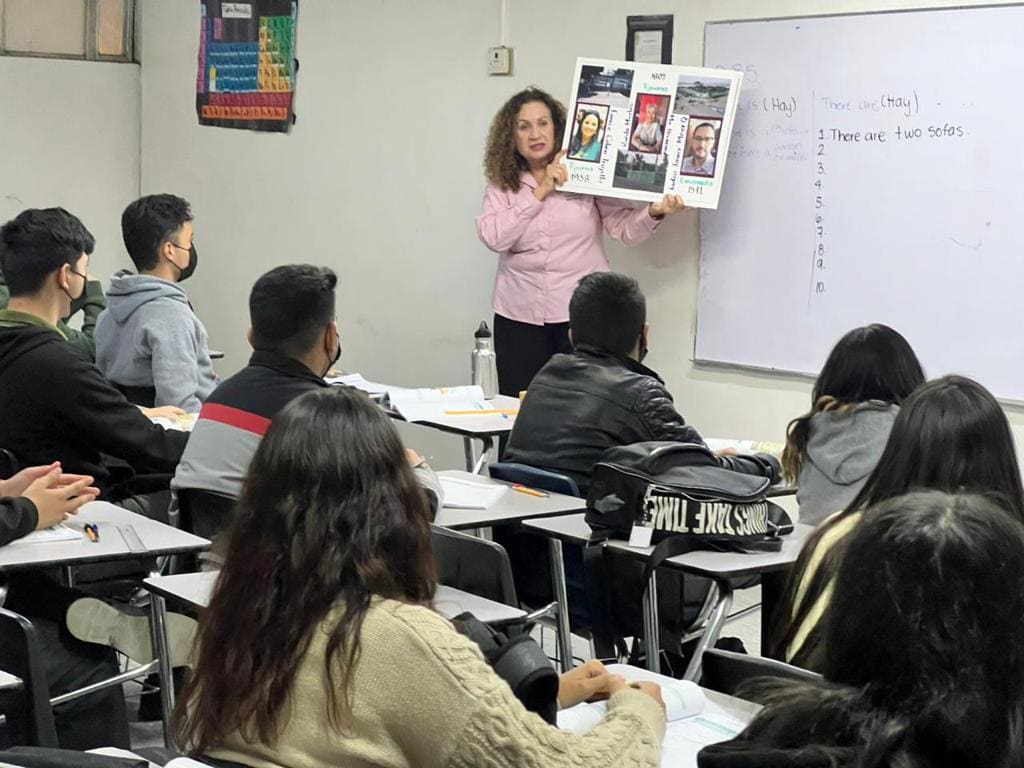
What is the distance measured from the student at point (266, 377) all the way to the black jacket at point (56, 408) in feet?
1.19

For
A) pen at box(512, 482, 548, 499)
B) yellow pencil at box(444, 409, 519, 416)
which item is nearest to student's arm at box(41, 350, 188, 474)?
pen at box(512, 482, 548, 499)

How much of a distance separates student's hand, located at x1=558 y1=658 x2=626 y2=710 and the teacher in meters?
3.76

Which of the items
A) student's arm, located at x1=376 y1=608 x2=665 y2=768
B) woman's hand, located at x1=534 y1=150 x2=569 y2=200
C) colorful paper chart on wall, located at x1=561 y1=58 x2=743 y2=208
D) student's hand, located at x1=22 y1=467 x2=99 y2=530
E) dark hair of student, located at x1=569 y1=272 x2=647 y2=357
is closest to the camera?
student's arm, located at x1=376 y1=608 x2=665 y2=768

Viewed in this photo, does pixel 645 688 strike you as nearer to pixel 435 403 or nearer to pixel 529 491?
pixel 529 491

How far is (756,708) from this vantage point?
6.93ft

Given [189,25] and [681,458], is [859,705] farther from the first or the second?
[189,25]

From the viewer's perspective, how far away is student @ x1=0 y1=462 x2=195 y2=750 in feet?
9.98

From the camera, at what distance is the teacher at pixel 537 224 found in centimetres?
585

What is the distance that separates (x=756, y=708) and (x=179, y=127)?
6.47 m

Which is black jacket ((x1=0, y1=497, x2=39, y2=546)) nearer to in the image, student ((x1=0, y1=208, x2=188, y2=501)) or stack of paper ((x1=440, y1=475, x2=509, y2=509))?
student ((x1=0, y1=208, x2=188, y2=501))

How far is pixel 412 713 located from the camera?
64.9 inches

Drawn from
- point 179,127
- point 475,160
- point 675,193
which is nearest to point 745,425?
point 675,193

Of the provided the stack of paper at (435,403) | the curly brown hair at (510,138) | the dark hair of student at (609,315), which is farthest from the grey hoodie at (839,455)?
the curly brown hair at (510,138)

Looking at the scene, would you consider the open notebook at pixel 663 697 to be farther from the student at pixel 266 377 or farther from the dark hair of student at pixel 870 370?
the dark hair of student at pixel 870 370
